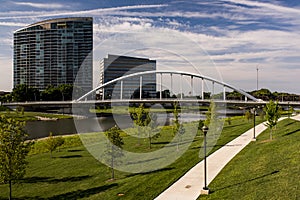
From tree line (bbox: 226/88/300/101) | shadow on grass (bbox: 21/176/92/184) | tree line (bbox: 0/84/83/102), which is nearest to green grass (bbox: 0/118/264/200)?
shadow on grass (bbox: 21/176/92/184)

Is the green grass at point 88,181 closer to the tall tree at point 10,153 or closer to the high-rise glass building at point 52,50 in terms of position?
the tall tree at point 10,153

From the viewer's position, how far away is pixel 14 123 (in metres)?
16.2

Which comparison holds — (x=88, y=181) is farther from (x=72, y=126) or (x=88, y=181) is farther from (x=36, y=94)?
(x=36, y=94)

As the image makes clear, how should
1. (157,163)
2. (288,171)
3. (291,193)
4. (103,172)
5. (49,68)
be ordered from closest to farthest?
(291,193), (288,171), (103,172), (157,163), (49,68)

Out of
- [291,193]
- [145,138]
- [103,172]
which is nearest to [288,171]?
[291,193]

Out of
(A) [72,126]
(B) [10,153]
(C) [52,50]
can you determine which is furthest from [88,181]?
(C) [52,50]

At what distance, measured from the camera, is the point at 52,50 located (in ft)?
591

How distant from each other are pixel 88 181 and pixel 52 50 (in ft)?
564

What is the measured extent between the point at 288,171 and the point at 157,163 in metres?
8.50

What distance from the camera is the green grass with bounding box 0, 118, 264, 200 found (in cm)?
1580

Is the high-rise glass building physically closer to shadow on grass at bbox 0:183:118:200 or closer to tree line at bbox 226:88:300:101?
tree line at bbox 226:88:300:101

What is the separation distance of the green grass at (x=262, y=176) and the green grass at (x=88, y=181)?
8.35 ft

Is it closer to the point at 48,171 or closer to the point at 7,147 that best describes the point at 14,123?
the point at 7,147

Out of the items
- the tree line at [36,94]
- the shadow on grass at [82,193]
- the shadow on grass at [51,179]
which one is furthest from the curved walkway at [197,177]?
the tree line at [36,94]
